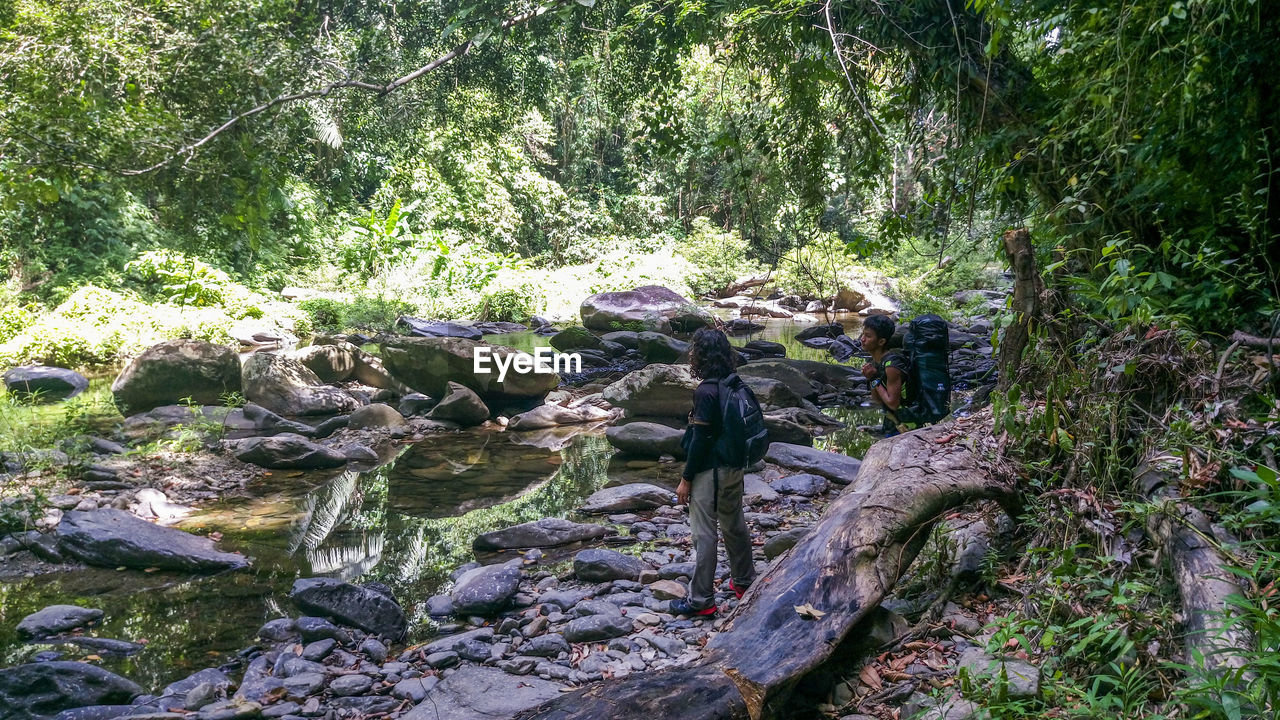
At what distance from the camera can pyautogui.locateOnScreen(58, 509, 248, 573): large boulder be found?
564 centimetres

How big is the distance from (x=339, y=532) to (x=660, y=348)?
8.82 m

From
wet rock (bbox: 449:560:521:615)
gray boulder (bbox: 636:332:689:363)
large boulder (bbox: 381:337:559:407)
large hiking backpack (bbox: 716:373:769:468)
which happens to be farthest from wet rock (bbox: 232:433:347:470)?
gray boulder (bbox: 636:332:689:363)

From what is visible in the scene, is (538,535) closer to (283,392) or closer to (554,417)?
(554,417)

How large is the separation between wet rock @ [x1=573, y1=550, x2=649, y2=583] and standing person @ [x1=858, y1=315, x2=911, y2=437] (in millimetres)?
2086

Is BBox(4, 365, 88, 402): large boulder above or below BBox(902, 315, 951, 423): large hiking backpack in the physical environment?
below

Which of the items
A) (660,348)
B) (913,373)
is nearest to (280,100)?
(913,373)

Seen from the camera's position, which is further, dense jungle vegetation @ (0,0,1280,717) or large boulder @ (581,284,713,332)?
large boulder @ (581,284,713,332)

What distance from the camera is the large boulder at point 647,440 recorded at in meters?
8.78

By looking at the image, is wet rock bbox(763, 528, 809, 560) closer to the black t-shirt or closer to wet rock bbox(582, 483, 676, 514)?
the black t-shirt

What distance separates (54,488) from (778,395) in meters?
8.07

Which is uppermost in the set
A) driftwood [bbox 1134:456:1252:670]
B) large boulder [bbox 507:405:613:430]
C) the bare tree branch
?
the bare tree branch

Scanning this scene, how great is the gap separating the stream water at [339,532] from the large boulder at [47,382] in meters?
5.93

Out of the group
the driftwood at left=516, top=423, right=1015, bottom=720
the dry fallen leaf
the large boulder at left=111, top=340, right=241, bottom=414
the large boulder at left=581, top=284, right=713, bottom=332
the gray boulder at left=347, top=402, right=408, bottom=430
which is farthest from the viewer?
the large boulder at left=581, top=284, right=713, bottom=332

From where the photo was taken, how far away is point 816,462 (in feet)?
25.1
